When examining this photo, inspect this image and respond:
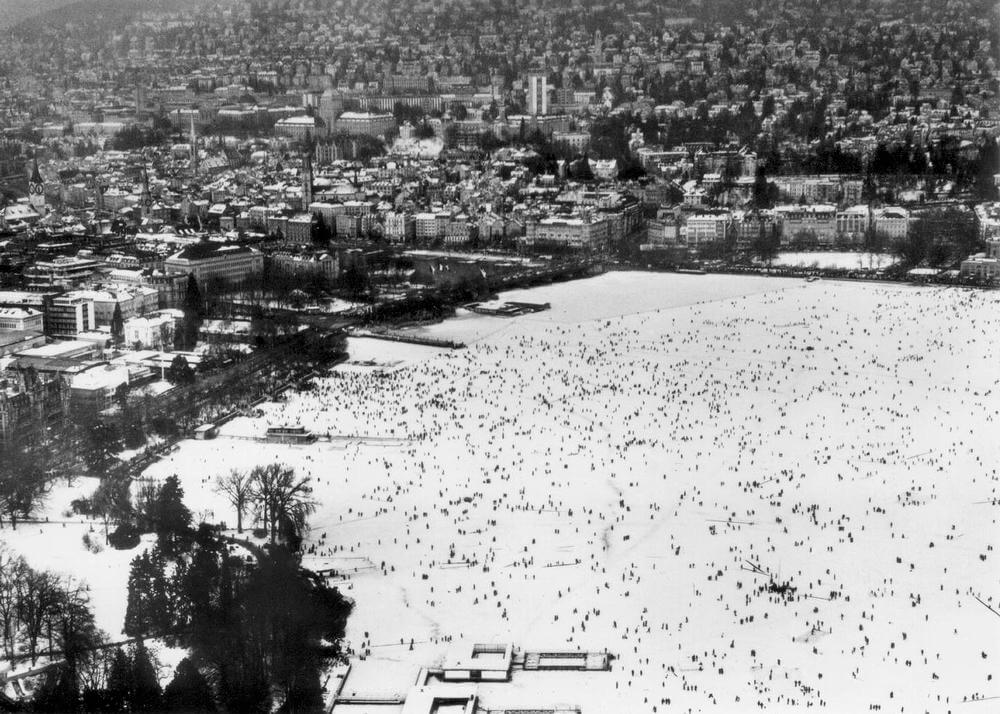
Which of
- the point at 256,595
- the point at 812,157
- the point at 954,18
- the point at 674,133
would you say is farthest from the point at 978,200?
the point at 256,595

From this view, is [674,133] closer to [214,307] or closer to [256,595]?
[214,307]

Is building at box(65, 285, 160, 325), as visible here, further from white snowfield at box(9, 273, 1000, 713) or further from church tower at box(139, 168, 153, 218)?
church tower at box(139, 168, 153, 218)

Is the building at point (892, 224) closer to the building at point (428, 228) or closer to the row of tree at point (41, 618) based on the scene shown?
the building at point (428, 228)

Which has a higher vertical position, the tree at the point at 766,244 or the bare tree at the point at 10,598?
the tree at the point at 766,244

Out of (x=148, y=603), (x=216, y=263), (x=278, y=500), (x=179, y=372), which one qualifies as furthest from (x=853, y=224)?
(x=148, y=603)

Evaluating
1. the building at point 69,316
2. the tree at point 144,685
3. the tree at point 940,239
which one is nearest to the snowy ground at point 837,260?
the tree at point 940,239

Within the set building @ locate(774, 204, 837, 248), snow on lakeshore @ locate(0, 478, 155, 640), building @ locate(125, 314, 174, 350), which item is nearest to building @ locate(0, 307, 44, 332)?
building @ locate(125, 314, 174, 350)
